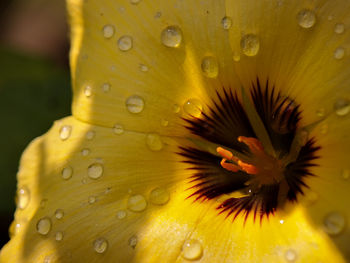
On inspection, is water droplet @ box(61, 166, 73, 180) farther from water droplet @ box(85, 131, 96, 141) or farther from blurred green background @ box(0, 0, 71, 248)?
blurred green background @ box(0, 0, 71, 248)

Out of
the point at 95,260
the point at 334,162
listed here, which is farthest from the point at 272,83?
the point at 95,260

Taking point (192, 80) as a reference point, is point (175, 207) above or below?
below

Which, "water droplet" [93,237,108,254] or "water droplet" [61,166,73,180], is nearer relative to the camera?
"water droplet" [93,237,108,254]

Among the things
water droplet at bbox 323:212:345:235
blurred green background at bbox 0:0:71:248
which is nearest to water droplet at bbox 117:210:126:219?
water droplet at bbox 323:212:345:235

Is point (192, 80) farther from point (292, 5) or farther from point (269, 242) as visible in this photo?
point (269, 242)

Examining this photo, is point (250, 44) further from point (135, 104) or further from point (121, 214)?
point (121, 214)

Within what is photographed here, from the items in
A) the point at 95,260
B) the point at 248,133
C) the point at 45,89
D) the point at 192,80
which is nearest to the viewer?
the point at 95,260
